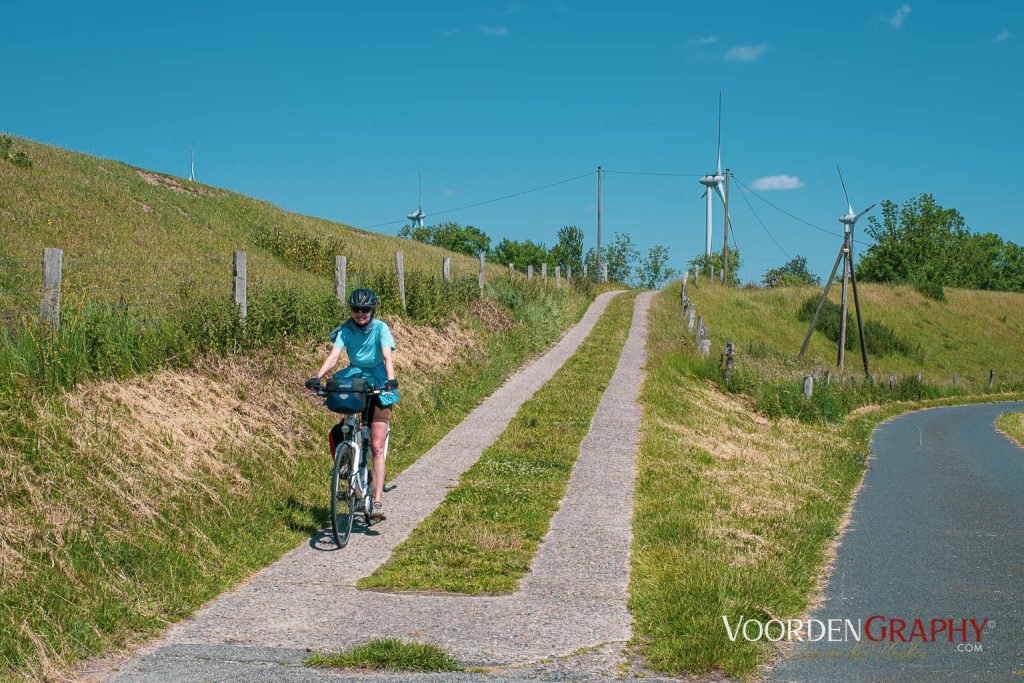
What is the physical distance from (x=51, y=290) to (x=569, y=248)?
120 metres

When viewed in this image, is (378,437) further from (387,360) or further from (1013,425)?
(1013,425)

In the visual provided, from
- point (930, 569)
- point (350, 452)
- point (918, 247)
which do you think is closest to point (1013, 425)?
point (930, 569)

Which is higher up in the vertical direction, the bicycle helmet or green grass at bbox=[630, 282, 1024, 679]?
the bicycle helmet

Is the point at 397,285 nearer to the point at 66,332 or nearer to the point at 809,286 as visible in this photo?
the point at 66,332

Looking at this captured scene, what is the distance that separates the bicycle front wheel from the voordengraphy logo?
11.0ft

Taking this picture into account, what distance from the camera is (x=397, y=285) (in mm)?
19672

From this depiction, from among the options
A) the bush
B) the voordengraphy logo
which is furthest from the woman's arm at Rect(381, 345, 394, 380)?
the bush

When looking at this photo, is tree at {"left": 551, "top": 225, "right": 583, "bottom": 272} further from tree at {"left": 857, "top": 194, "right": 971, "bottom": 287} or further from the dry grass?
the dry grass

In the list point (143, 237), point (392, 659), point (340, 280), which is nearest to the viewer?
point (392, 659)

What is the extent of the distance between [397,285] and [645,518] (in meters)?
11.6

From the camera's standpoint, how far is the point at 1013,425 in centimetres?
2828

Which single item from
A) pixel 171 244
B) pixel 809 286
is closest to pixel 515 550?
pixel 171 244

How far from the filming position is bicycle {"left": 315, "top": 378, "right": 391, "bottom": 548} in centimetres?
746

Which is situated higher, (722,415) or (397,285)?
(397,285)
